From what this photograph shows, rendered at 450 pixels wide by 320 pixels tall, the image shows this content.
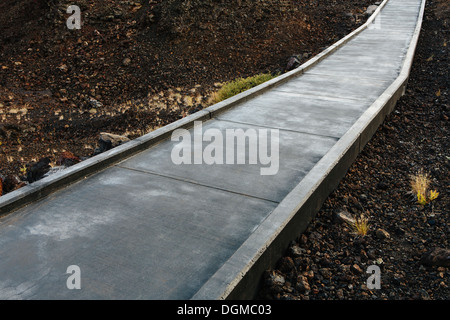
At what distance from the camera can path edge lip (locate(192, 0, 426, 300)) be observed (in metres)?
3.33

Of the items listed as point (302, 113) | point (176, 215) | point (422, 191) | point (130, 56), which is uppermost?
point (130, 56)

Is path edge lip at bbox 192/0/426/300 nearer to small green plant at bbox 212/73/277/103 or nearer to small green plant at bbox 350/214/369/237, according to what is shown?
small green plant at bbox 350/214/369/237

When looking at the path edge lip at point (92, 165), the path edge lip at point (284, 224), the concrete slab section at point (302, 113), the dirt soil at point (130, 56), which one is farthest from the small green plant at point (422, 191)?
the dirt soil at point (130, 56)

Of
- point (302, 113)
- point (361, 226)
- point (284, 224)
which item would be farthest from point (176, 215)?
point (302, 113)

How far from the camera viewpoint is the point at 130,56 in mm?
15391

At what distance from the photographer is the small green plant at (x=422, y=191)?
5355 mm

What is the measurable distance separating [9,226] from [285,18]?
15.5 meters

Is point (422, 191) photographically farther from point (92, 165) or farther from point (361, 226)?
point (92, 165)

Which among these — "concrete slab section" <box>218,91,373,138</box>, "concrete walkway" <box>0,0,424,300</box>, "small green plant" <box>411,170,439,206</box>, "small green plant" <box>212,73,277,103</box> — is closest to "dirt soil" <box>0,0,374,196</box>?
"small green plant" <box>212,73,277,103</box>

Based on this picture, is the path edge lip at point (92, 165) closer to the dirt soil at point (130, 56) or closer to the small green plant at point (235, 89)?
the small green plant at point (235, 89)

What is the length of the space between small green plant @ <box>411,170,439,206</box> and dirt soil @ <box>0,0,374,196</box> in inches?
263

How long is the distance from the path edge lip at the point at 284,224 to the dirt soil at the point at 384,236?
0.46ft

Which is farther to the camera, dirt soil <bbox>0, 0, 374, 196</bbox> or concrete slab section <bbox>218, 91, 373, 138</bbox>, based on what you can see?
dirt soil <bbox>0, 0, 374, 196</bbox>

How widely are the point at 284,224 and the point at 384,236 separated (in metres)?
1.34
